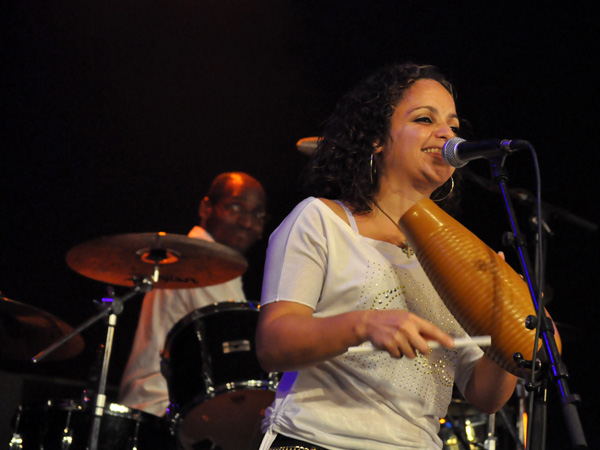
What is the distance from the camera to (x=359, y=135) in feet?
7.42

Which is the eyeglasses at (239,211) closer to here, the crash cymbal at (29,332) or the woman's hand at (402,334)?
the crash cymbal at (29,332)

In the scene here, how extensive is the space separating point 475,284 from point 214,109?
167 inches

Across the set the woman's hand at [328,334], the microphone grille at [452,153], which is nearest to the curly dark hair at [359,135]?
the microphone grille at [452,153]

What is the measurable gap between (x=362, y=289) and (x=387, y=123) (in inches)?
26.3

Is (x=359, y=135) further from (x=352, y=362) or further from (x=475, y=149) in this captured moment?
(x=352, y=362)

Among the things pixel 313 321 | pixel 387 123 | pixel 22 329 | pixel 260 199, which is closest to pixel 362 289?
pixel 313 321

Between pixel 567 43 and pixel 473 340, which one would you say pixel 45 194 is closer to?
pixel 567 43

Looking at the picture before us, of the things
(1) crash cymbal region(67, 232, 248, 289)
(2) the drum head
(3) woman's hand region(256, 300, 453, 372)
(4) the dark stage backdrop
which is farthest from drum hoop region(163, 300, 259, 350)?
(3) woman's hand region(256, 300, 453, 372)

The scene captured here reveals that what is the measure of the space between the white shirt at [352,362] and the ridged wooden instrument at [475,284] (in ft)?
0.51

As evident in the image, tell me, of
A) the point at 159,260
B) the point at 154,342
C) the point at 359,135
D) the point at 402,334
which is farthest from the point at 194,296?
the point at 402,334

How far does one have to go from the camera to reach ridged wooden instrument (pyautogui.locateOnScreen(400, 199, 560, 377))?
1593 millimetres

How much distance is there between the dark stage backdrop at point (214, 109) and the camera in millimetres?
4848

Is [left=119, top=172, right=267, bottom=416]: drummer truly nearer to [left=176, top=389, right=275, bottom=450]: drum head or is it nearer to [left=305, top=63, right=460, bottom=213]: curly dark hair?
[left=176, top=389, right=275, bottom=450]: drum head

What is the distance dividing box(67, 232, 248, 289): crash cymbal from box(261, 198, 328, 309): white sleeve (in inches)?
77.0
